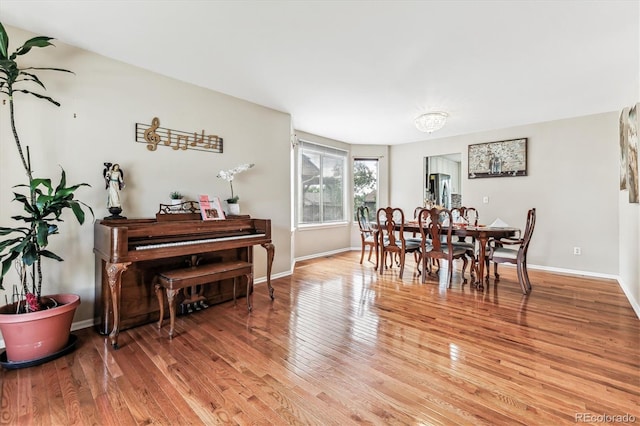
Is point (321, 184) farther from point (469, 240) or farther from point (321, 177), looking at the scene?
point (469, 240)

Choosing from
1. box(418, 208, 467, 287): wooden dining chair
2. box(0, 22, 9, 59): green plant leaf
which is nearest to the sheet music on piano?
box(0, 22, 9, 59): green plant leaf

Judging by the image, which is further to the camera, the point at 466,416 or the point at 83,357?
the point at 83,357

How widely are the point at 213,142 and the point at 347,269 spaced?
9.29 ft

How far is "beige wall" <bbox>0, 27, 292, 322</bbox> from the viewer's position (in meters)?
2.33

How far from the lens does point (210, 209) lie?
2.98 m

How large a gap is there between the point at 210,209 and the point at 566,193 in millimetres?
5247

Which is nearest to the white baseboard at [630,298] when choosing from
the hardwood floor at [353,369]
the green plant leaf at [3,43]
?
the hardwood floor at [353,369]

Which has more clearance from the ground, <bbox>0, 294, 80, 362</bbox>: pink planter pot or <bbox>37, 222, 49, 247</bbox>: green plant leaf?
<bbox>37, 222, 49, 247</bbox>: green plant leaf

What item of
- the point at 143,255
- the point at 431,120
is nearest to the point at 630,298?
the point at 431,120

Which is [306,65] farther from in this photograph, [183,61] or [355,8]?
[183,61]

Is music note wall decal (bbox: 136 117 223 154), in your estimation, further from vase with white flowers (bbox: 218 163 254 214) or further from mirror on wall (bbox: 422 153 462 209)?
mirror on wall (bbox: 422 153 462 209)

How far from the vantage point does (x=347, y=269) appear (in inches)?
189

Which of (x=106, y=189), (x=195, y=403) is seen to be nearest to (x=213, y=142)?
(x=106, y=189)

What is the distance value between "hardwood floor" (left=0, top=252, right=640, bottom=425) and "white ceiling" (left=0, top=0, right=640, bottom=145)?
2.43 meters
